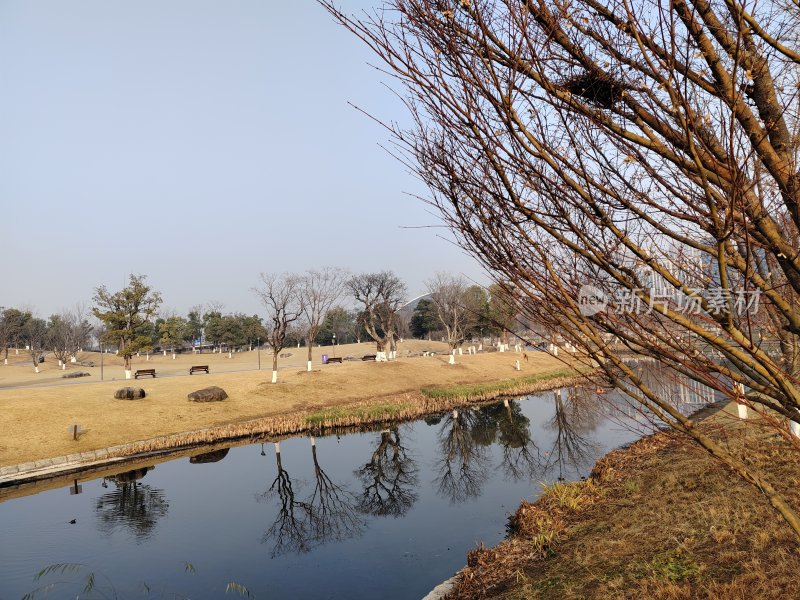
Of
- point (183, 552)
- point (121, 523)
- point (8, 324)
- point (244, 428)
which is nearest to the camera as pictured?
point (183, 552)

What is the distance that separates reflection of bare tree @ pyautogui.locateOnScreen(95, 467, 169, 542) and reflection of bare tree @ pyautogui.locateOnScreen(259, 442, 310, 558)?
100 inches

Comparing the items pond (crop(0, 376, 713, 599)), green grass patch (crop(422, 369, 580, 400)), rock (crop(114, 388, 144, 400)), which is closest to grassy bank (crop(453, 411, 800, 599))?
pond (crop(0, 376, 713, 599))

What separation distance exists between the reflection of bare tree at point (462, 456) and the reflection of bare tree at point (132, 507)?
→ 7.10 meters

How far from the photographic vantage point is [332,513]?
1145 cm

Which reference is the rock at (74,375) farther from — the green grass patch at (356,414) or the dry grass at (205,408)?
the green grass patch at (356,414)

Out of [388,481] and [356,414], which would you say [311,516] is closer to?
[388,481]

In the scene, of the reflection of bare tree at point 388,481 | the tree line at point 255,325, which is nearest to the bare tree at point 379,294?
the tree line at point 255,325

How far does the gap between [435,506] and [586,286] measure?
34.0ft

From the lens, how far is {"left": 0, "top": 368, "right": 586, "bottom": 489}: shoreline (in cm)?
1408

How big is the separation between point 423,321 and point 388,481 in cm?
5835

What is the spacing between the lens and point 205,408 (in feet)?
67.8

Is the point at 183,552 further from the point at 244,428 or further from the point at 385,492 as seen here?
the point at 244,428

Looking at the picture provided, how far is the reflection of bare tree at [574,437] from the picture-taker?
13773 mm

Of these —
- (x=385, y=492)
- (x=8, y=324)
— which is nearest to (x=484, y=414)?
(x=385, y=492)
